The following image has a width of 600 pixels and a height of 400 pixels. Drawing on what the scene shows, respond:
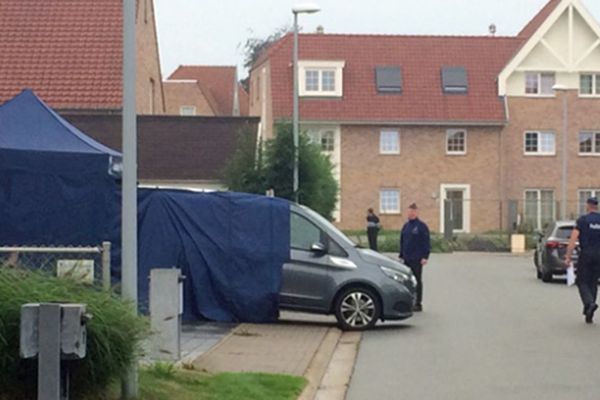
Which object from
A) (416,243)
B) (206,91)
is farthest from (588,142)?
(416,243)

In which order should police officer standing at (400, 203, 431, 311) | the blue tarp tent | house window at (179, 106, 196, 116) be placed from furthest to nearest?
1. house window at (179, 106, 196, 116)
2. police officer standing at (400, 203, 431, 311)
3. the blue tarp tent

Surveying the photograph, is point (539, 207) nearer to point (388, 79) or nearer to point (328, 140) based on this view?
point (388, 79)

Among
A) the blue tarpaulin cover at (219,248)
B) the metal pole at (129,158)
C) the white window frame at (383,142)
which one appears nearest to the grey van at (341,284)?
the blue tarpaulin cover at (219,248)

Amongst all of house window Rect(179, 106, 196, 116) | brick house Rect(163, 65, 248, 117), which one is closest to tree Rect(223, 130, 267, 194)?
brick house Rect(163, 65, 248, 117)

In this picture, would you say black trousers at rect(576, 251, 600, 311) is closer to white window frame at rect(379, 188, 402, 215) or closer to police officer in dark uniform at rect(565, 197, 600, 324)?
police officer in dark uniform at rect(565, 197, 600, 324)

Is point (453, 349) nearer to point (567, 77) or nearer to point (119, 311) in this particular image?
point (119, 311)

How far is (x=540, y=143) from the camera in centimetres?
6012

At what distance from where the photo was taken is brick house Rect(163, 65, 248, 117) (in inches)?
3054

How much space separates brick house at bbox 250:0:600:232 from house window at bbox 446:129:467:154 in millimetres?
46

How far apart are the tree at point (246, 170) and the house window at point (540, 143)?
28.7 meters

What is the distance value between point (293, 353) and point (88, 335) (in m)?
6.48

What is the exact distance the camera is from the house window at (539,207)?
59.0m

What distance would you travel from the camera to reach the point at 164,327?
14078mm

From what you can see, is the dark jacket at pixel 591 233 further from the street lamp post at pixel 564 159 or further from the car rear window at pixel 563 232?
the street lamp post at pixel 564 159
